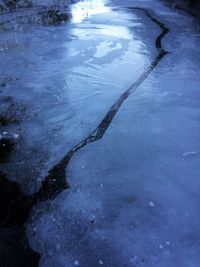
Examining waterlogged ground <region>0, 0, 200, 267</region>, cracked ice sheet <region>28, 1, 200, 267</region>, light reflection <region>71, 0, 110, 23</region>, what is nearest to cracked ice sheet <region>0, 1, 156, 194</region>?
waterlogged ground <region>0, 0, 200, 267</region>

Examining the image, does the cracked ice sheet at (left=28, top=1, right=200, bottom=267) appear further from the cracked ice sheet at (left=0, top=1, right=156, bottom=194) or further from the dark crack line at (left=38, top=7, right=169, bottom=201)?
the cracked ice sheet at (left=0, top=1, right=156, bottom=194)

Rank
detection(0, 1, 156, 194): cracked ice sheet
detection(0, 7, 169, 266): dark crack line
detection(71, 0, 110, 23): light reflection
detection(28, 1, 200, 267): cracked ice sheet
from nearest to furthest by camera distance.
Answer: detection(28, 1, 200, 267): cracked ice sheet
detection(0, 7, 169, 266): dark crack line
detection(0, 1, 156, 194): cracked ice sheet
detection(71, 0, 110, 23): light reflection

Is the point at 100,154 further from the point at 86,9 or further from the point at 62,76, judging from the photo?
the point at 86,9

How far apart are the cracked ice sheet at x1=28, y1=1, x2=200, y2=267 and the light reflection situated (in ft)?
17.8

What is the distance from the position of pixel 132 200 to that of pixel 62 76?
2.77m

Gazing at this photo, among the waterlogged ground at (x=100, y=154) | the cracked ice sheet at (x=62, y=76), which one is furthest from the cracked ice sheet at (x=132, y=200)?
the cracked ice sheet at (x=62, y=76)

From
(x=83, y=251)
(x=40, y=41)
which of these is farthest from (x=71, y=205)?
(x=40, y=41)

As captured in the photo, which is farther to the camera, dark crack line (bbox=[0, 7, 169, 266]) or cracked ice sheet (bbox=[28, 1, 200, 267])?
dark crack line (bbox=[0, 7, 169, 266])

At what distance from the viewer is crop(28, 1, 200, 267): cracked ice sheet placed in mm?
2084

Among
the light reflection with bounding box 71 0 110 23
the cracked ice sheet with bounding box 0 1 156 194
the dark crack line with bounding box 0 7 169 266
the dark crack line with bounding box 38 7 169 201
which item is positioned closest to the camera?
the dark crack line with bounding box 0 7 169 266

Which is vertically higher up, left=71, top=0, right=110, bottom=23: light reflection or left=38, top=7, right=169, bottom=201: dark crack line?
left=71, top=0, right=110, bottom=23: light reflection

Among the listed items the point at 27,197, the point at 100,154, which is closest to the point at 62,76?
the point at 100,154

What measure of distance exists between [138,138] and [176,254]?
1.43 meters

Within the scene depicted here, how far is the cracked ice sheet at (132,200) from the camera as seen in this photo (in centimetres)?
208
